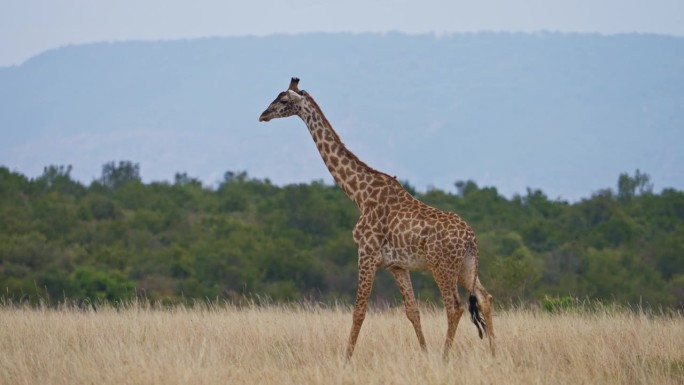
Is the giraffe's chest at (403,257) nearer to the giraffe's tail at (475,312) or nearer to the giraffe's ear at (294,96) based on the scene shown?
the giraffe's tail at (475,312)

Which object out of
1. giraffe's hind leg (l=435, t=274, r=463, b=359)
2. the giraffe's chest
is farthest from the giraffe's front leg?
giraffe's hind leg (l=435, t=274, r=463, b=359)

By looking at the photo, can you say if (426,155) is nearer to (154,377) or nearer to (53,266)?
(53,266)

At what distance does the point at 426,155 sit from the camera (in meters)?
181

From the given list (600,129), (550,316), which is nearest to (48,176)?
(550,316)

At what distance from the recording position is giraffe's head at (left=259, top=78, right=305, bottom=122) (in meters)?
12.0

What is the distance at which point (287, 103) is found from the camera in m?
12.1

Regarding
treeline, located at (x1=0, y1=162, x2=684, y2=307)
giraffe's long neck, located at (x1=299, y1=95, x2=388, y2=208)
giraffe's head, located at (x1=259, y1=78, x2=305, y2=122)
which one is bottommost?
treeline, located at (x1=0, y1=162, x2=684, y2=307)

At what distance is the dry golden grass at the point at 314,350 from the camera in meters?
9.50

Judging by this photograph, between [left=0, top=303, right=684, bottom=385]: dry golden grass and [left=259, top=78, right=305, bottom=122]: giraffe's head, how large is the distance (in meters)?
2.30

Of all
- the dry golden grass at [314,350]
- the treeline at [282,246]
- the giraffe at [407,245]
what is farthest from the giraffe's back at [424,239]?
the treeline at [282,246]

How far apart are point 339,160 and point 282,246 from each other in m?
26.9

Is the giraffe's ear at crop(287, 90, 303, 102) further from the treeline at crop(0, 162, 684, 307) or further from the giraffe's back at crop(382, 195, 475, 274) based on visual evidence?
the treeline at crop(0, 162, 684, 307)

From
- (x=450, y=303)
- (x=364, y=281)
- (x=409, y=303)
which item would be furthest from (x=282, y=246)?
(x=450, y=303)

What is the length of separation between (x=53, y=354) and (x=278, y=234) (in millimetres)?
32596
